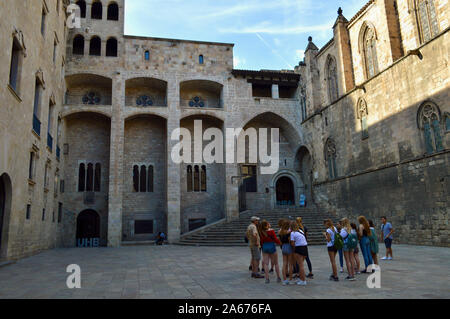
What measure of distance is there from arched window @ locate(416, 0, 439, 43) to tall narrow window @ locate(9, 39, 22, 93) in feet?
56.3

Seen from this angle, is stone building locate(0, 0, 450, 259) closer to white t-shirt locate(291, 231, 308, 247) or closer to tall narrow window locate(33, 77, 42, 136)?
tall narrow window locate(33, 77, 42, 136)

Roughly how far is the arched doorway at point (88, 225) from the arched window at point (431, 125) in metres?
20.9

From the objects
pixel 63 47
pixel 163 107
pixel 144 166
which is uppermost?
pixel 63 47

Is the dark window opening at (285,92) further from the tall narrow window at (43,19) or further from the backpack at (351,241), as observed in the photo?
the backpack at (351,241)

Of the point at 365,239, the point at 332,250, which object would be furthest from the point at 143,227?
the point at 332,250

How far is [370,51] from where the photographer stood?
63.3 feet

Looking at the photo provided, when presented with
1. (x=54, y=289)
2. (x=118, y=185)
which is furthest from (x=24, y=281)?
(x=118, y=185)

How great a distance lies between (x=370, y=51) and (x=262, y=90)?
10534mm

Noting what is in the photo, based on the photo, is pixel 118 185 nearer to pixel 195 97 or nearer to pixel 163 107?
pixel 163 107

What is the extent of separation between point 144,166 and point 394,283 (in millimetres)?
20658

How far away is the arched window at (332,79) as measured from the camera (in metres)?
22.6

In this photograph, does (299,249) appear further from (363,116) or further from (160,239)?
(160,239)

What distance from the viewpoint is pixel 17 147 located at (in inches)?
478

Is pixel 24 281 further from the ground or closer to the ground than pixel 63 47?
closer to the ground
